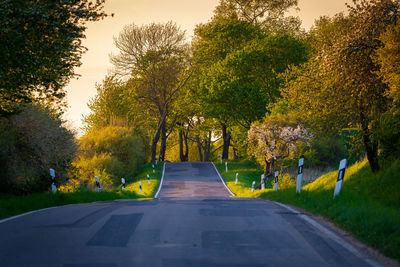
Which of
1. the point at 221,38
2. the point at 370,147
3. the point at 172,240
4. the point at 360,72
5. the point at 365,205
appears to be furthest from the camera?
the point at 221,38

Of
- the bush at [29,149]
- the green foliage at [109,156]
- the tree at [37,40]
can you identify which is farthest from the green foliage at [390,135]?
the green foliage at [109,156]

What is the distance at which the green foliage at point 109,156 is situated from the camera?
112 feet

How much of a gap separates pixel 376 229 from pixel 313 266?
92.0 inches

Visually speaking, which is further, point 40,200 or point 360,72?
point 40,200

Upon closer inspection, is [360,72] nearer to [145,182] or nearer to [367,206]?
[367,206]

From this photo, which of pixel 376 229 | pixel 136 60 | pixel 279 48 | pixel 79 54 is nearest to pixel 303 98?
pixel 79 54

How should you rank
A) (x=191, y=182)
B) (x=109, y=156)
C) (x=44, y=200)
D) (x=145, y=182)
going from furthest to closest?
(x=109, y=156)
(x=145, y=182)
(x=191, y=182)
(x=44, y=200)

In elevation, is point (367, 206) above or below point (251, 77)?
below

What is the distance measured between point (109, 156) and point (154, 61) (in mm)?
13369

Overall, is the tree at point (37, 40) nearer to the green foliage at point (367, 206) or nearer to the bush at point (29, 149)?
the bush at point (29, 149)

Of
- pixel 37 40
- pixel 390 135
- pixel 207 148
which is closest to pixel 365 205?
pixel 390 135

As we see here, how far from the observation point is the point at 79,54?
12.6m

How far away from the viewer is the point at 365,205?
8.73 m

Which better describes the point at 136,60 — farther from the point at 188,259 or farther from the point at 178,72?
the point at 188,259
